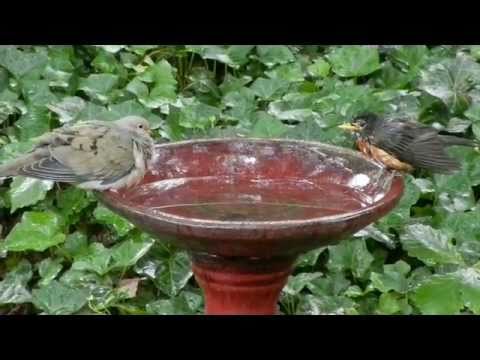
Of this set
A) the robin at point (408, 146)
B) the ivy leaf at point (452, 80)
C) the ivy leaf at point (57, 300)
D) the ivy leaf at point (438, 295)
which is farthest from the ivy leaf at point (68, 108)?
the ivy leaf at point (438, 295)

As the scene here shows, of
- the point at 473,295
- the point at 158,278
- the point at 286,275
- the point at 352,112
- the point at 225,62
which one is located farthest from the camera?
the point at 225,62

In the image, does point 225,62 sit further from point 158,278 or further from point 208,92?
point 158,278

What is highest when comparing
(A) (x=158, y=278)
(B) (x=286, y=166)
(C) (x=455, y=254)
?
(B) (x=286, y=166)

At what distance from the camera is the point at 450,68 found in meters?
5.92

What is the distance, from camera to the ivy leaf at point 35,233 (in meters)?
4.77

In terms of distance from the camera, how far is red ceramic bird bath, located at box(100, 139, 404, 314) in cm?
321

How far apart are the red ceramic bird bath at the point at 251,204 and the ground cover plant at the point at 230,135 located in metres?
0.76

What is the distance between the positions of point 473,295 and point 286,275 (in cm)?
94

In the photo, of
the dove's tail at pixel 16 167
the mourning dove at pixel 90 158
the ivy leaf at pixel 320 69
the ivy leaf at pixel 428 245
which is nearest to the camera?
the mourning dove at pixel 90 158

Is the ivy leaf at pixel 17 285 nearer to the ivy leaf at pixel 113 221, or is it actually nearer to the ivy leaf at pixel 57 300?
the ivy leaf at pixel 57 300

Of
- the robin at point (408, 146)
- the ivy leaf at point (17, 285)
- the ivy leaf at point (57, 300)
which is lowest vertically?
the ivy leaf at point (17, 285)

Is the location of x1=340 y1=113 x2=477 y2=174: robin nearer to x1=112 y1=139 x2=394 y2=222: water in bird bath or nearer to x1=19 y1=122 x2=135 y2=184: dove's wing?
x1=112 y1=139 x2=394 y2=222: water in bird bath

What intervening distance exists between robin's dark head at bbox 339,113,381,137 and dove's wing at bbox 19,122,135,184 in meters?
1.02

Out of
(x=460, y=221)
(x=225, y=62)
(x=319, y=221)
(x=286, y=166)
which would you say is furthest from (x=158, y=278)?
(x=225, y=62)
